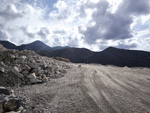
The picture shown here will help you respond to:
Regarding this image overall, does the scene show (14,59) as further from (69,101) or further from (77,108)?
(77,108)

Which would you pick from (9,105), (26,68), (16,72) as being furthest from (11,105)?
(26,68)

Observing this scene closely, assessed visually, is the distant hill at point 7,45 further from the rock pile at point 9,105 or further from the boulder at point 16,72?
the rock pile at point 9,105

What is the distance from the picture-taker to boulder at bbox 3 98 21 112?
11.5 ft

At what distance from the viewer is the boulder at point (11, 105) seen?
3.50m

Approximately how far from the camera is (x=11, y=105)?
3.57 meters

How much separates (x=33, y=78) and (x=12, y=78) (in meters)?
1.30

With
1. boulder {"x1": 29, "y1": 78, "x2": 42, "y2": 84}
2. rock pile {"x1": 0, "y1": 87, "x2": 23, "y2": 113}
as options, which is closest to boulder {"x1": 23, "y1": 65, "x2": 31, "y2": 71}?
boulder {"x1": 29, "y1": 78, "x2": 42, "y2": 84}

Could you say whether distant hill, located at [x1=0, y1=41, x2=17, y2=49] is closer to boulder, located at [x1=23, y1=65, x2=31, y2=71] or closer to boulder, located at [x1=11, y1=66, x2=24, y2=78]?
boulder, located at [x1=23, y1=65, x2=31, y2=71]

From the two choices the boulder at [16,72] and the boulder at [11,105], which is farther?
the boulder at [16,72]

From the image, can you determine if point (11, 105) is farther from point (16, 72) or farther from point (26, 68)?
point (26, 68)

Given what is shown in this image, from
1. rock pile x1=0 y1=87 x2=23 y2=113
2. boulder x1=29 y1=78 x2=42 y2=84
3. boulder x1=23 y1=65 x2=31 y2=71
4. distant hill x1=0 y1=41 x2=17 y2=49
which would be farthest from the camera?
distant hill x1=0 y1=41 x2=17 y2=49

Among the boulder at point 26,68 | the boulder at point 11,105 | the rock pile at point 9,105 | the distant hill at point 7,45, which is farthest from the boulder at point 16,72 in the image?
the distant hill at point 7,45

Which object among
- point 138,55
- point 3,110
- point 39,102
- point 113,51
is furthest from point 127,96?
point 113,51

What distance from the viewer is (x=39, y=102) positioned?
4297 mm
